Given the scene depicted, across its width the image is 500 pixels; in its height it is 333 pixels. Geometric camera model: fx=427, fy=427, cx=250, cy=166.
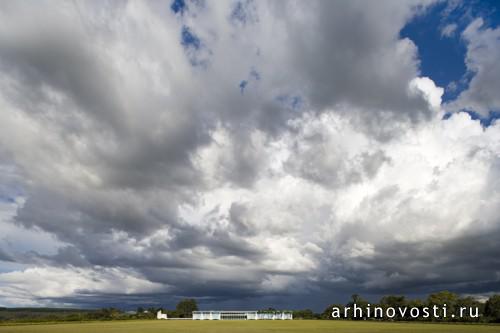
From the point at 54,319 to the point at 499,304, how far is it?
208m

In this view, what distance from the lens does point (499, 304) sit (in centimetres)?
19962

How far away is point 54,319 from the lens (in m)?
199
